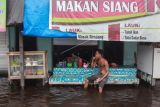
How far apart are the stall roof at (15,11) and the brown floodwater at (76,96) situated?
2215 millimetres

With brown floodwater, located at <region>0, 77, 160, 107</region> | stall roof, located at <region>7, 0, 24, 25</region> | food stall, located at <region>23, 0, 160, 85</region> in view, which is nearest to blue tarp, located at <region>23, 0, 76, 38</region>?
food stall, located at <region>23, 0, 160, 85</region>

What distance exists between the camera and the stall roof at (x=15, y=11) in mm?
10859

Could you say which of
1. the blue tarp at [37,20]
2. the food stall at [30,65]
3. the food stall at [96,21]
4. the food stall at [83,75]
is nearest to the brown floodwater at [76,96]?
the food stall at [83,75]

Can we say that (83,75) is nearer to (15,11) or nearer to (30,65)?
(30,65)

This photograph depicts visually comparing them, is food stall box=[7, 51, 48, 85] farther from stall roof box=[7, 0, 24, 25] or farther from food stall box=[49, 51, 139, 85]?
stall roof box=[7, 0, 24, 25]

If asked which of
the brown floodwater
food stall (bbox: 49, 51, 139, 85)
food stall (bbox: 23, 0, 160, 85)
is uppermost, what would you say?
food stall (bbox: 23, 0, 160, 85)

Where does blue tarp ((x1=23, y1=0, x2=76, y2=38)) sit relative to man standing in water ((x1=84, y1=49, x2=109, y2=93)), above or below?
above

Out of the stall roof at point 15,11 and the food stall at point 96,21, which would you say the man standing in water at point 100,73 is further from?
the stall roof at point 15,11

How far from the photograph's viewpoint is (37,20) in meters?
11.0

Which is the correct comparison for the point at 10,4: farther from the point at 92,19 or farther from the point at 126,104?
the point at 126,104

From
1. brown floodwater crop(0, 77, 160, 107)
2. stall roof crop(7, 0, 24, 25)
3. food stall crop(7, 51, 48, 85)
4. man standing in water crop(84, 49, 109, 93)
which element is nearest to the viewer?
brown floodwater crop(0, 77, 160, 107)

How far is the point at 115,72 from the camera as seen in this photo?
1217 cm

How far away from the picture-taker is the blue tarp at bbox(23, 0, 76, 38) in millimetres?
10906

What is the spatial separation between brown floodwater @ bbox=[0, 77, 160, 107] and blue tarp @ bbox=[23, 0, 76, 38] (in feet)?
6.03
